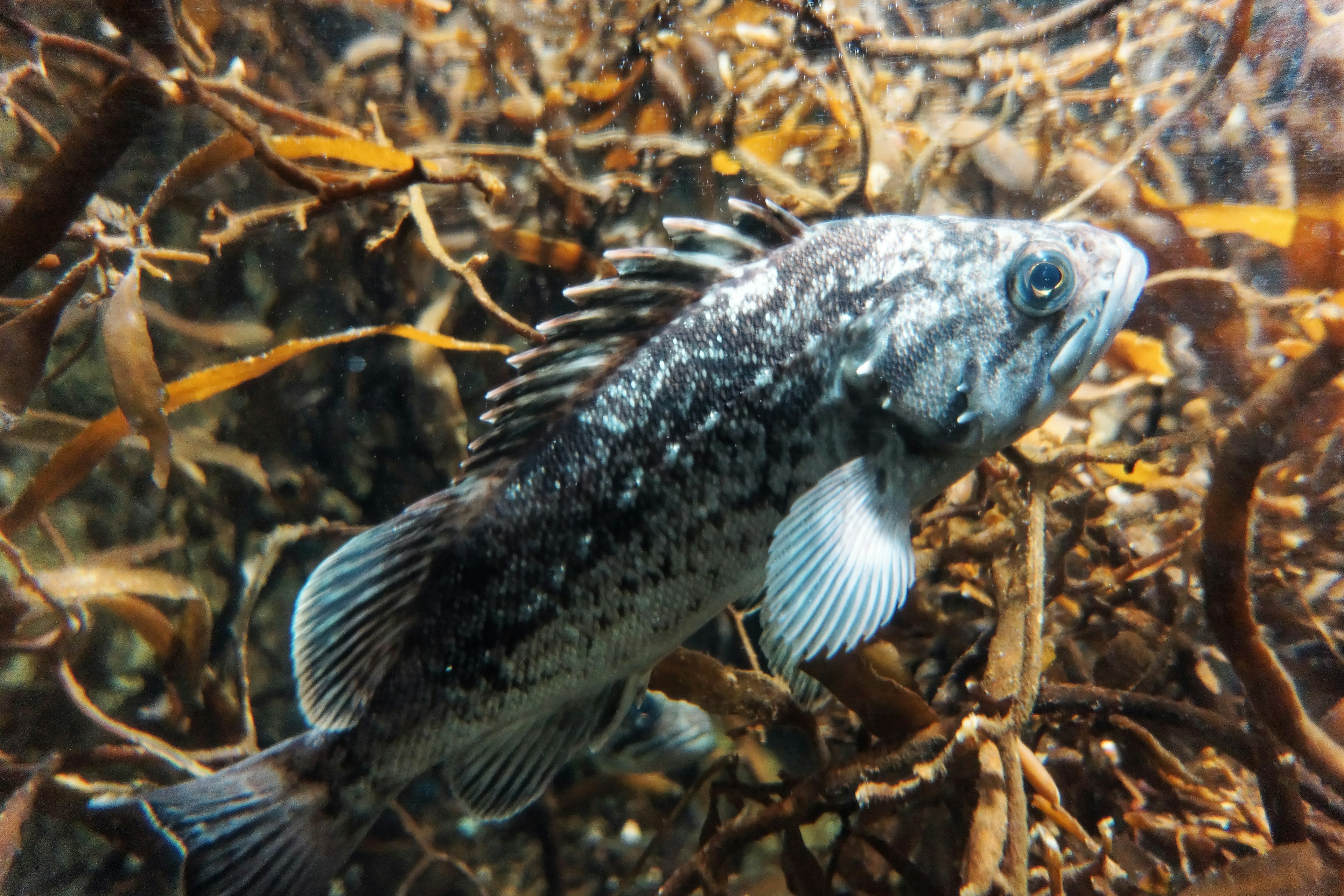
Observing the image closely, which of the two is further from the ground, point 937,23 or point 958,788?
point 937,23

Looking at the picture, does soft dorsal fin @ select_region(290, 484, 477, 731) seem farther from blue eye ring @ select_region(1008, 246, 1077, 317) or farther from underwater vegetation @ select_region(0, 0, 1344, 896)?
blue eye ring @ select_region(1008, 246, 1077, 317)

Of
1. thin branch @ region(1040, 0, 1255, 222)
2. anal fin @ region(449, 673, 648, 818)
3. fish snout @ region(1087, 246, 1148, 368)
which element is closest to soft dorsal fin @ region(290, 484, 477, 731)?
anal fin @ region(449, 673, 648, 818)

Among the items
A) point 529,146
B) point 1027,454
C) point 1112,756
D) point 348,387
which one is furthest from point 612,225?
point 1112,756

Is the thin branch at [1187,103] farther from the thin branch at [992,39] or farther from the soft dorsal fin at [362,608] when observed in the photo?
the soft dorsal fin at [362,608]

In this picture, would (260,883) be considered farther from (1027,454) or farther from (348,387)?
(1027,454)

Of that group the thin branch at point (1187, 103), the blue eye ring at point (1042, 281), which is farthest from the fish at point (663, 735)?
the thin branch at point (1187, 103)

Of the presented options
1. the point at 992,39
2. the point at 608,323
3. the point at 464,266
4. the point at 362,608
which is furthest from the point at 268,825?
the point at 992,39
